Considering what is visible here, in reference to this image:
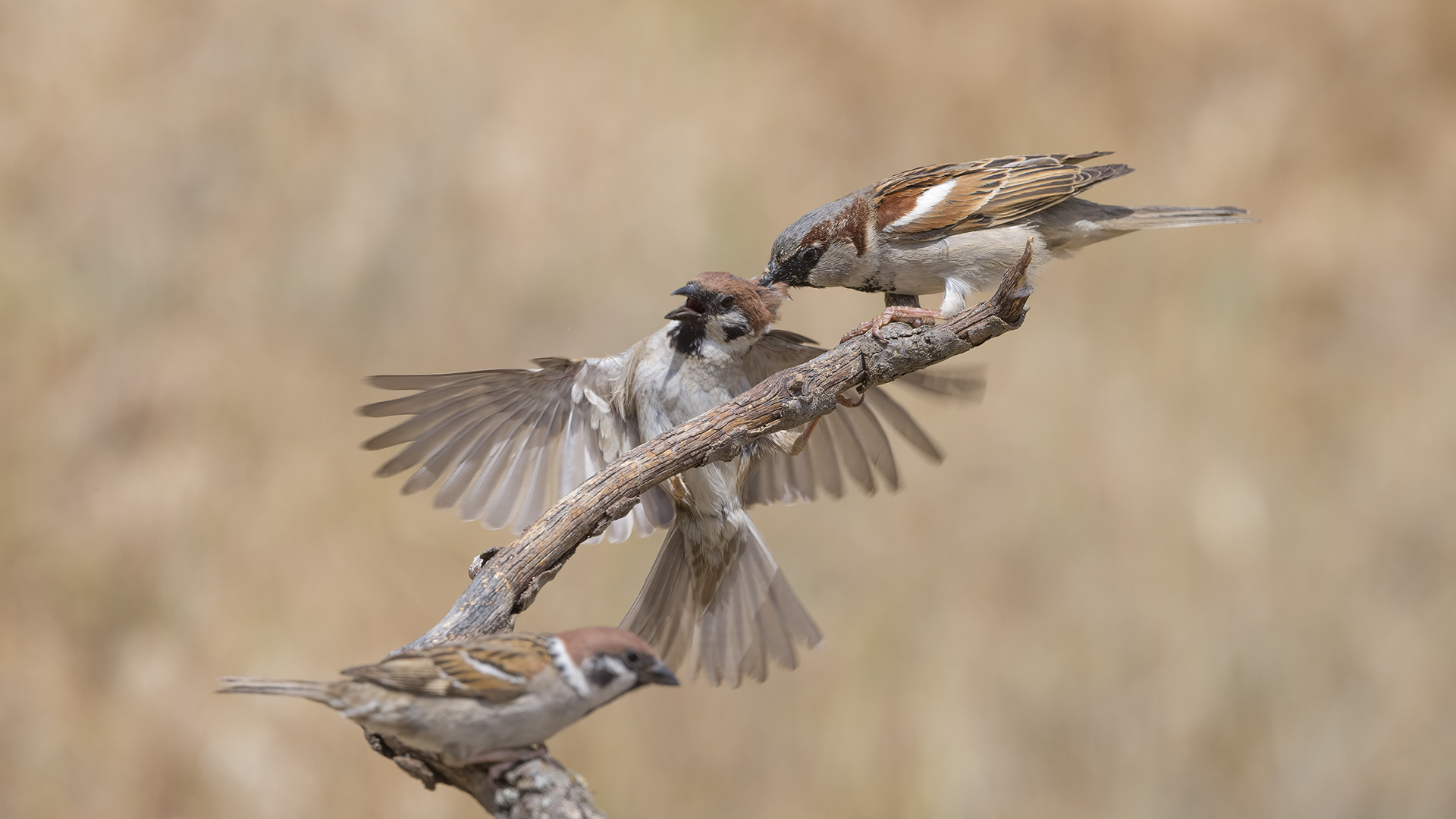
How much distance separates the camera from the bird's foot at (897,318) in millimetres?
2814

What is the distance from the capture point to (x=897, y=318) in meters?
2.99

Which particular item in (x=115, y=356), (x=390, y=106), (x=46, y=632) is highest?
(x=390, y=106)

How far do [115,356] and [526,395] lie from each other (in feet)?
16.5

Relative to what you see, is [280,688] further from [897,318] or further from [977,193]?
[977,193]

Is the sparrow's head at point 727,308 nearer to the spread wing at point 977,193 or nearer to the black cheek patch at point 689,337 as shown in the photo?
the black cheek patch at point 689,337

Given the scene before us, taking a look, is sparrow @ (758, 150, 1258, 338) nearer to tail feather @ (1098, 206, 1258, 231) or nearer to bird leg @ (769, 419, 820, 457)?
tail feather @ (1098, 206, 1258, 231)

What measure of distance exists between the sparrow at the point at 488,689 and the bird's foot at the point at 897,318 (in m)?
0.98

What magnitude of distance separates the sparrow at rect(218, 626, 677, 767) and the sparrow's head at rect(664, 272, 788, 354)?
1388 millimetres

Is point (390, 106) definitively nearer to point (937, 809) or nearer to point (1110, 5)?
point (1110, 5)

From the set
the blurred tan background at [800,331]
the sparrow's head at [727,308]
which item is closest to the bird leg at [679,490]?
the sparrow's head at [727,308]

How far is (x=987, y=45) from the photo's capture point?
9.27 m

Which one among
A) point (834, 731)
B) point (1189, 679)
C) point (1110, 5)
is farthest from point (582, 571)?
point (1110, 5)

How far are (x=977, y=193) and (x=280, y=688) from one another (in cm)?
239

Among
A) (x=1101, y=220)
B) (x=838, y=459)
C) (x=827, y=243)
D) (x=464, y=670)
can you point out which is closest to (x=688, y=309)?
(x=827, y=243)
